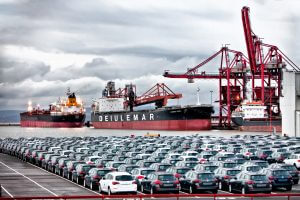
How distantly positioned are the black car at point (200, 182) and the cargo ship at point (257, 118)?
440 ft

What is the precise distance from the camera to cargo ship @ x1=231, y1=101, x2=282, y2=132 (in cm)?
16775

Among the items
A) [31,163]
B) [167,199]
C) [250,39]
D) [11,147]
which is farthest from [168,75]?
[167,199]

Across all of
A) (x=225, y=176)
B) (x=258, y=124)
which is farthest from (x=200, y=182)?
(x=258, y=124)

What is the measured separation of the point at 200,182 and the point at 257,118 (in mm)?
142948

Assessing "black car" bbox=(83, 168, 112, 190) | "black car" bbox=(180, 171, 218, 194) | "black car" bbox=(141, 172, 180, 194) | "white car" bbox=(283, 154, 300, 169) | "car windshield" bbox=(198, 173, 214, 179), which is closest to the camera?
"black car" bbox=(141, 172, 180, 194)

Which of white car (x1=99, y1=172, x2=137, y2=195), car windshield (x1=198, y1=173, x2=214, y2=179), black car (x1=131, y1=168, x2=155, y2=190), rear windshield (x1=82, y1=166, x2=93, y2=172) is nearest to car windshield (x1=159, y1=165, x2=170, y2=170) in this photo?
black car (x1=131, y1=168, x2=155, y2=190)

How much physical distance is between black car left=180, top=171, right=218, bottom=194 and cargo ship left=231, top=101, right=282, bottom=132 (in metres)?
134

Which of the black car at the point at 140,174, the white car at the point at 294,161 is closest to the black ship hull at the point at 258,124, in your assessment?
the white car at the point at 294,161

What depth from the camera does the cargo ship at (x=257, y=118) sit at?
168 m

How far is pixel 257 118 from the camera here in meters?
172

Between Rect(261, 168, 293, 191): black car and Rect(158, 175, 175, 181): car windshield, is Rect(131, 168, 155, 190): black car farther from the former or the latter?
Rect(261, 168, 293, 191): black car

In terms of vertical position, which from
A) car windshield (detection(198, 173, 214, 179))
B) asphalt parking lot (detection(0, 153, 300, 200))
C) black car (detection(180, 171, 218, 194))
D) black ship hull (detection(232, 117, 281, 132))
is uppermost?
black ship hull (detection(232, 117, 281, 132))

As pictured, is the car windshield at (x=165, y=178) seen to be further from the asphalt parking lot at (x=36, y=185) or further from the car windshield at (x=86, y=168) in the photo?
the car windshield at (x=86, y=168)

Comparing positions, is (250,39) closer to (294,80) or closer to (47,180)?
(294,80)
